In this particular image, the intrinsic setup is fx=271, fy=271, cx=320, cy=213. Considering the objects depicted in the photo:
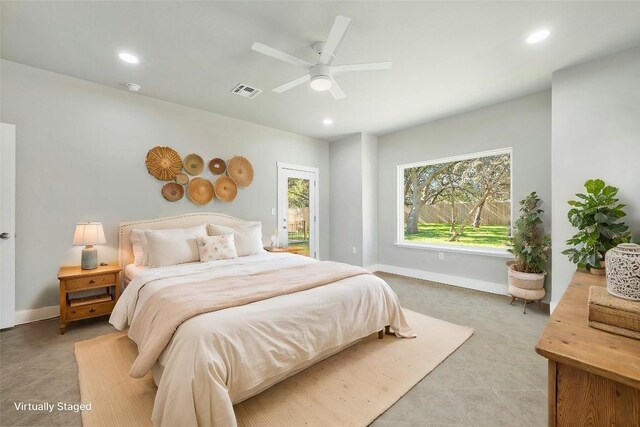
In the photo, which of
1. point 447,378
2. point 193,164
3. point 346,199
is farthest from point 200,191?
point 447,378

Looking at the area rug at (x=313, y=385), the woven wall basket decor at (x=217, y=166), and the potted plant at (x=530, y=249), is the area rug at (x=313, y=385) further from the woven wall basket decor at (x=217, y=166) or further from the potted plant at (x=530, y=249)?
the woven wall basket decor at (x=217, y=166)

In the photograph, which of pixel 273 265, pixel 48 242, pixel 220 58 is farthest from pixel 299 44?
pixel 48 242

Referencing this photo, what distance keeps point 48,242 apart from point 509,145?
573 cm

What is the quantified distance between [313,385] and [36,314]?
10.1ft

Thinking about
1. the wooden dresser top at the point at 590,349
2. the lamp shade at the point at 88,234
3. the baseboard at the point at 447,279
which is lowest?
the baseboard at the point at 447,279

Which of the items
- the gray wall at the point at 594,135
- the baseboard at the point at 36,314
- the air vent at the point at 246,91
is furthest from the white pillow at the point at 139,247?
the gray wall at the point at 594,135

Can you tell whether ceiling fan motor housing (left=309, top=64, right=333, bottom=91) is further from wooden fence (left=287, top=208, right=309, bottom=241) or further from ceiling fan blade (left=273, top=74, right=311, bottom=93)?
wooden fence (left=287, top=208, right=309, bottom=241)

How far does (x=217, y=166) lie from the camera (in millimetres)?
4086

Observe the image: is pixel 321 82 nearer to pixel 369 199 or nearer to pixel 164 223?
pixel 164 223

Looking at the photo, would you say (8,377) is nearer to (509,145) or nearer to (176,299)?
(176,299)

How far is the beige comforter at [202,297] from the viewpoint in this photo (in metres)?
1.60

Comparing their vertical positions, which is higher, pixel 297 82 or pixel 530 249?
pixel 297 82

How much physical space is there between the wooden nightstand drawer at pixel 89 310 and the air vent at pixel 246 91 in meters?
2.74

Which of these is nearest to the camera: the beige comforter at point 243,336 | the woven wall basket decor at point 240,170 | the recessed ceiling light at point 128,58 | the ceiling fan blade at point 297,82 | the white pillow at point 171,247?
the beige comforter at point 243,336
